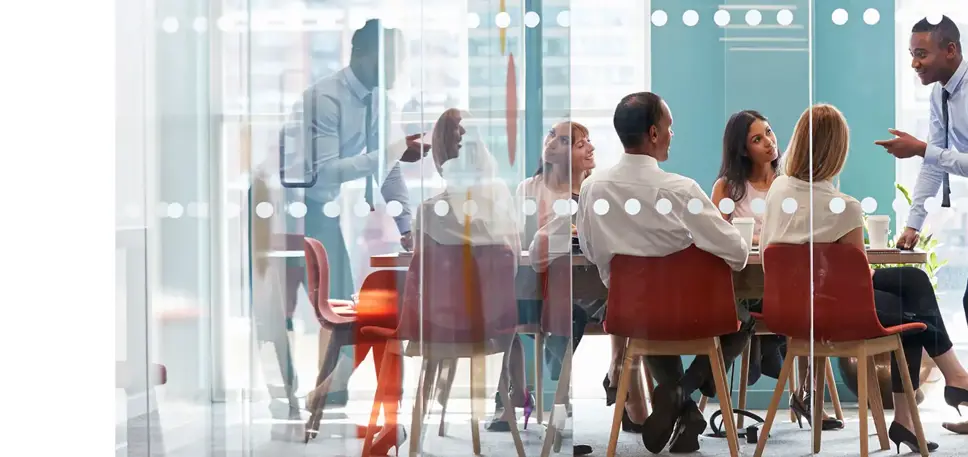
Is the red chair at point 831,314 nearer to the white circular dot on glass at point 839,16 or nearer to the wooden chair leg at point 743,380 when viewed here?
the wooden chair leg at point 743,380

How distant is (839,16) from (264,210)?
1763 mm

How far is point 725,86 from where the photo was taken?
3352 mm

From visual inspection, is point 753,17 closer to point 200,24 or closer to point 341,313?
point 341,313

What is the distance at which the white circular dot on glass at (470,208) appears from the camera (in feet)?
10.5

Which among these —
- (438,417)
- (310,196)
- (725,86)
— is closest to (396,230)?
(310,196)

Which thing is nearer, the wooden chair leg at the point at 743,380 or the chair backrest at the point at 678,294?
the chair backrest at the point at 678,294

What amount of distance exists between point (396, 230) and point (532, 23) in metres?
0.70

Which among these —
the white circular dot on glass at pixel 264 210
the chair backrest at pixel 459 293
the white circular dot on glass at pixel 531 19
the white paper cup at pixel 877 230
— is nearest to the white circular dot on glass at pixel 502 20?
the white circular dot on glass at pixel 531 19

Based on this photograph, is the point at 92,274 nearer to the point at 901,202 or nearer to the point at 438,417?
the point at 438,417

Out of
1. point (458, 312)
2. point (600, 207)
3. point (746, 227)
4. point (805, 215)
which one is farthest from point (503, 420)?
point (805, 215)

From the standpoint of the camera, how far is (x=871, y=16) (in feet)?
10.9

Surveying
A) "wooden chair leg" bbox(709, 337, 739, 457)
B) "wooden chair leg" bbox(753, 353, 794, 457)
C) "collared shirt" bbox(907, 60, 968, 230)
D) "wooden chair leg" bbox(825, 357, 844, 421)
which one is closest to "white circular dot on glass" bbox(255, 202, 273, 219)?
"wooden chair leg" bbox(709, 337, 739, 457)

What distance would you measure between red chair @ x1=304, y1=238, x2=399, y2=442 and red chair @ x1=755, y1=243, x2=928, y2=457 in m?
1.09

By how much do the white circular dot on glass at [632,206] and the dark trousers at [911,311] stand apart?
0.71 metres
